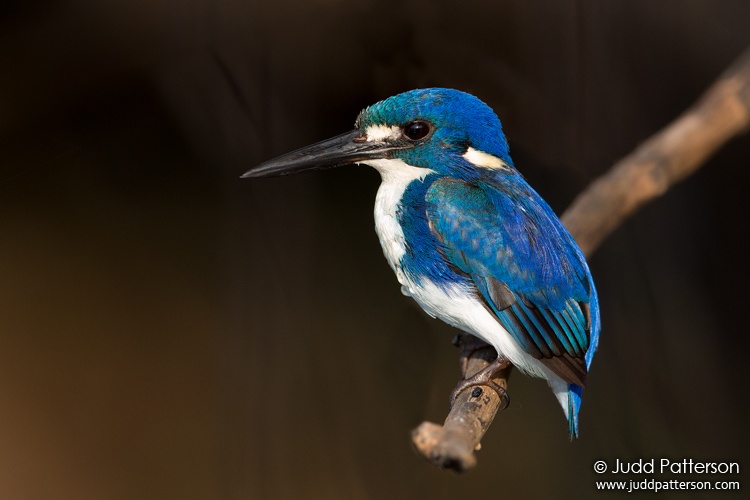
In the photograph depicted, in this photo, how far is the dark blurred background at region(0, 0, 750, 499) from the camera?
2.65 meters

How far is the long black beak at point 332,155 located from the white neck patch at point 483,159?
0.15 meters

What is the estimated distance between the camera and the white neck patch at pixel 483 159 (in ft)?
Result: 6.31

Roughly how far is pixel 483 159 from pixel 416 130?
18 centimetres

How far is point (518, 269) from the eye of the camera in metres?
1.79

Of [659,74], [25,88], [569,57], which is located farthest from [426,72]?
[25,88]

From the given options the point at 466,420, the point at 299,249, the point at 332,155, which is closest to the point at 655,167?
the point at 332,155

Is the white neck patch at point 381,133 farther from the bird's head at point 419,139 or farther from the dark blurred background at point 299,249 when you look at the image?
the dark blurred background at point 299,249

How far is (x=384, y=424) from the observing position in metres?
2.83

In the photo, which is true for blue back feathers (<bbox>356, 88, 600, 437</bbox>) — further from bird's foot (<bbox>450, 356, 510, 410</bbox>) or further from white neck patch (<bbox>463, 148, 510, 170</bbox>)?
bird's foot (<bbox>450, 356, 510, 410</bbox>)

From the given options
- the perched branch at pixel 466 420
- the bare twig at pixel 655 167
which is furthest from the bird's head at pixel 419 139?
the perched branch at pixel 466 420

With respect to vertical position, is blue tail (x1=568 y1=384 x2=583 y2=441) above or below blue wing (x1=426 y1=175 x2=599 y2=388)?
below
